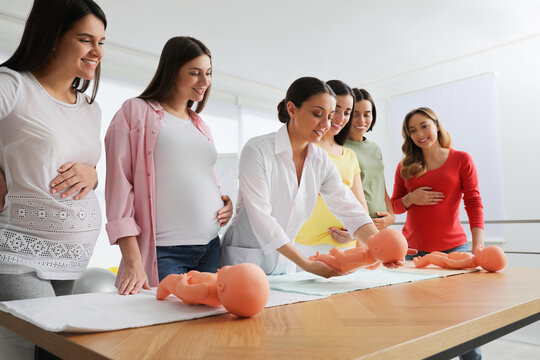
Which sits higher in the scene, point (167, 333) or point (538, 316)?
point (167, 333)

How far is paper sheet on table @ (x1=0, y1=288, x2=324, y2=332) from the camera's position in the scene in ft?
2.33

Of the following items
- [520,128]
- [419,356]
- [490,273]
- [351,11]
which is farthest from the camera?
[520,128]

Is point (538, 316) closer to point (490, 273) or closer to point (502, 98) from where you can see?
point (490, 273)

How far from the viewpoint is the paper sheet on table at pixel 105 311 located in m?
0.71

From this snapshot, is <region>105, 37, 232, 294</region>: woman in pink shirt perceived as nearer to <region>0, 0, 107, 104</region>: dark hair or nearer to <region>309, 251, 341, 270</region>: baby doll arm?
<region>0, 0, 107, 104</region>: dark hair

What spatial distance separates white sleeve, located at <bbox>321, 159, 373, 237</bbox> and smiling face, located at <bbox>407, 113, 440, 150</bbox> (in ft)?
3.35

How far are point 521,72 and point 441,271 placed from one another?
13.9 ft

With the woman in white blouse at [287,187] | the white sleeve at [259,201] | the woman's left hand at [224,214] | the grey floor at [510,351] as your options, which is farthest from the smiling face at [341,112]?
the grey floor at [510,351]

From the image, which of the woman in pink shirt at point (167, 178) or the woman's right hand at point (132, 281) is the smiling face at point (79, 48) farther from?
the woman's right hand at point (132, 281)

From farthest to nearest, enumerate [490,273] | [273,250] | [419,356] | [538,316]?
[490,273] < [273,250] < [538,316] < [419,356]

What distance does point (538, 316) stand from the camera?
108 centimetres

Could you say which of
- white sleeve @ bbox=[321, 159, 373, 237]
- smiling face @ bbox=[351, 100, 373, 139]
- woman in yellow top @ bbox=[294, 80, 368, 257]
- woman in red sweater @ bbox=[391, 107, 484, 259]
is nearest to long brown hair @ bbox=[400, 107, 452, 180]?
woman in red sweater @ bbox=[391, 107, 484, 259]

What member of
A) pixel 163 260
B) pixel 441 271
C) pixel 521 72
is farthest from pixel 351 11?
pixel 163 260

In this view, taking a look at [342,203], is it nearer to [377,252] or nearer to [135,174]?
[377,252]
